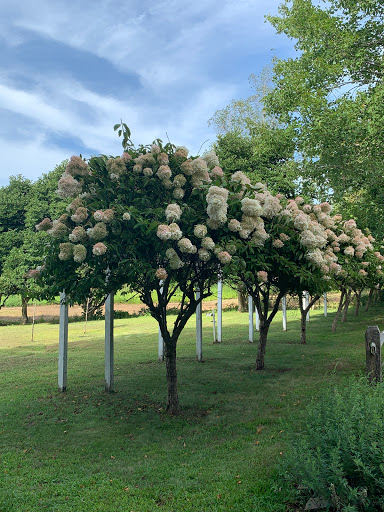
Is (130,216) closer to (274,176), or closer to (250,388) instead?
(250,388)

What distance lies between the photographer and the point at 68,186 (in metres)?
6.98

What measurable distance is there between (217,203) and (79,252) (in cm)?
208

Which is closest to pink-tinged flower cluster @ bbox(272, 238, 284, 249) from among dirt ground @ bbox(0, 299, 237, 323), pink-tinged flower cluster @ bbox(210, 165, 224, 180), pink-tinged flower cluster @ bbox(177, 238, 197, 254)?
pink-tinged flower cluster @ bbox(210, 165, 224, 180)

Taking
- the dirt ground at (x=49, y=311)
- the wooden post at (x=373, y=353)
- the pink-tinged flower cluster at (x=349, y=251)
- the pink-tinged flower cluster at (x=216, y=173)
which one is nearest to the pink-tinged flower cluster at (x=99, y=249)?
the pink-tinged flower cluster at (x=216, y=173)

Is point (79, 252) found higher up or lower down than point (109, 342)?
higher up

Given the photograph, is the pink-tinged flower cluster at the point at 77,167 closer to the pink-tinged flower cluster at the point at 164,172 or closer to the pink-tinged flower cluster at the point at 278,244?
the pink-tinged flower cluster at the point at 164,172

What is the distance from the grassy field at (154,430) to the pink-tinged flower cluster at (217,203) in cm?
295

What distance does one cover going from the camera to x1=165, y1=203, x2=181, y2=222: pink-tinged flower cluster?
6.41 m

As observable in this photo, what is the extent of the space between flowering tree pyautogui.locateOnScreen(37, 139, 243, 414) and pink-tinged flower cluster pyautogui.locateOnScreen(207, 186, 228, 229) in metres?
0.01

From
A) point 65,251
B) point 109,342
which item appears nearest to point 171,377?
point 109,342

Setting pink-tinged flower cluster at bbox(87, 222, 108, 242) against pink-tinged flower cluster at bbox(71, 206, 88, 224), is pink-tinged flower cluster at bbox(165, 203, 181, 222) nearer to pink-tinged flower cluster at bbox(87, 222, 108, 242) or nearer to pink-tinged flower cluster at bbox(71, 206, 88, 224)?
pink-tinged flower cluster at bbox(87, 222, 108, 242)

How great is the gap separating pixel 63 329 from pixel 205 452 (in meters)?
5.21

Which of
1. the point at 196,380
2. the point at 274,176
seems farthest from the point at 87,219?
the point at 274,176

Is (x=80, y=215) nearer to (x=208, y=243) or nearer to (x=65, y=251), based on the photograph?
(x=65, y=251)
